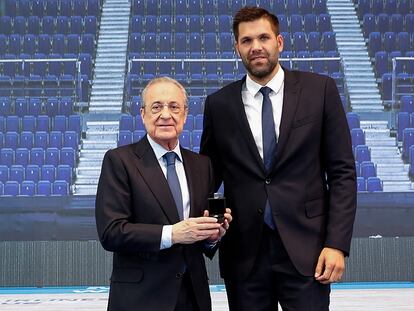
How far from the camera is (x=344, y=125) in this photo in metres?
2.15

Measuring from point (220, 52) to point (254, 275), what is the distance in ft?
25.6

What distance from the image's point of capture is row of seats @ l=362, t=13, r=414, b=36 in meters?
10.0

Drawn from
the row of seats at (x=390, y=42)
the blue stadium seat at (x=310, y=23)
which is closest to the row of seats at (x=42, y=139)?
the blue stadium seat at (x=310, y=23)

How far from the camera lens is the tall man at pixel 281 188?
6.86 ft

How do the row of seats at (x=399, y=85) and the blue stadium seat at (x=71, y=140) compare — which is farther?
the row of seats at (x=399, y=85)

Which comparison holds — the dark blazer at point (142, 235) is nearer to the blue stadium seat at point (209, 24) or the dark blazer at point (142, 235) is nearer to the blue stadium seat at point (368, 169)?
the blue stadium seat at point (368, 169)

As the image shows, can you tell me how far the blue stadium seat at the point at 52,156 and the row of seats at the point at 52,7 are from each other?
2231mm

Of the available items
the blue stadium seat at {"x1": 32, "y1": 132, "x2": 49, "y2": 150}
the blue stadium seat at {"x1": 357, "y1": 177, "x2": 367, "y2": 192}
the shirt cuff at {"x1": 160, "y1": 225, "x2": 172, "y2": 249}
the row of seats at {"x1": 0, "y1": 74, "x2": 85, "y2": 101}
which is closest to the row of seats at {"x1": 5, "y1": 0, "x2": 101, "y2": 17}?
the row of seats at {"x1": 0, "y1": 74, "x2": 85, "y2": 101}

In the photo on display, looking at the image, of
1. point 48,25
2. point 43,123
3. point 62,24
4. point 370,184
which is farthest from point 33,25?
point 370,184

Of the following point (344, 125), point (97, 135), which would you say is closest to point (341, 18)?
point (97, 135)

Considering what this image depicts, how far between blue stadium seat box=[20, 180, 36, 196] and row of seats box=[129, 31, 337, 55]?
2528 millimetres

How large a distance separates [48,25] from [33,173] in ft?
8.86

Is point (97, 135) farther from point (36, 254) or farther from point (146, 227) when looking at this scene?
point (146, 227)

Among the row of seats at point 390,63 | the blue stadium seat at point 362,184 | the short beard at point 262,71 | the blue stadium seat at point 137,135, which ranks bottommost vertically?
the blue stadium seat at point 362,184
